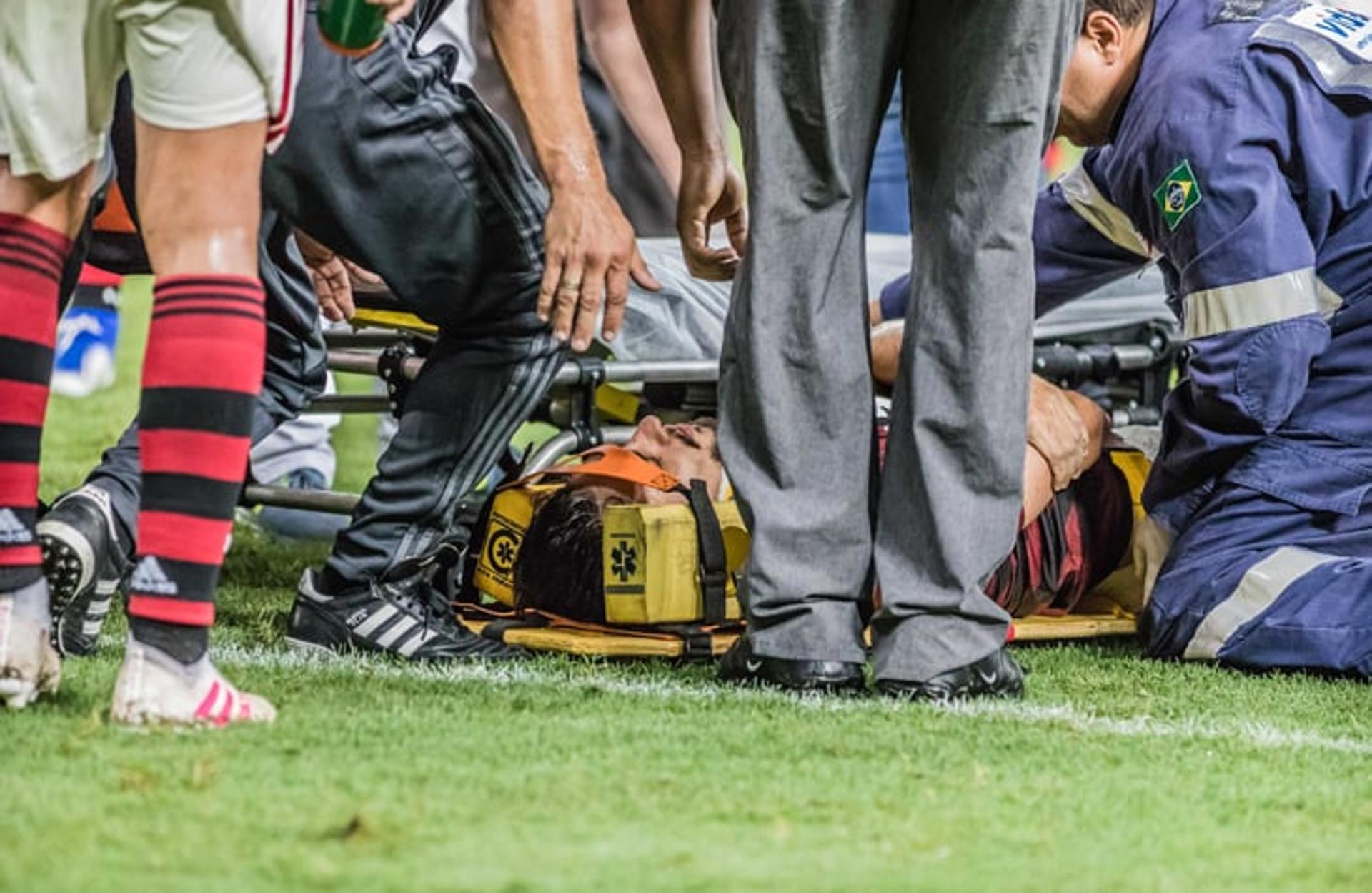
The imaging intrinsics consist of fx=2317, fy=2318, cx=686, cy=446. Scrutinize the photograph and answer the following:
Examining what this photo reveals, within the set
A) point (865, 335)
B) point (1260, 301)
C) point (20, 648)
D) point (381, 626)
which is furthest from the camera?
point (1260, 301)

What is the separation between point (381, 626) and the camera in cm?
357

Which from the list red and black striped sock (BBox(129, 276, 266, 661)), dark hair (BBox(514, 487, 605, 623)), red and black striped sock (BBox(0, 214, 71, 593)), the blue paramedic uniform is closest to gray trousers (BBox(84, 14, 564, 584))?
dark hair (BBox(514, 487, 605, 623))

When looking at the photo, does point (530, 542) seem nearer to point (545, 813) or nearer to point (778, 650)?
point (778, 650)

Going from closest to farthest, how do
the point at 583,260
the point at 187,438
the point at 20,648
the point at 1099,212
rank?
the point at 187,438 < the point at 20,648 < the point at 583,260 < the point at 1099,212

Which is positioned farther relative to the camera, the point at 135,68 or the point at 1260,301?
the point at 1260,301

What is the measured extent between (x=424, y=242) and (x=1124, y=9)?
1.39 meters

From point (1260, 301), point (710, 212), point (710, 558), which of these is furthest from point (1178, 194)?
point (710, 558)

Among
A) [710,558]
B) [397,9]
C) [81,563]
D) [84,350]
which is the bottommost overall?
[84,350]

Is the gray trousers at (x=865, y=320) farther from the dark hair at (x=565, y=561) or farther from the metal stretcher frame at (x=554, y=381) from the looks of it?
the metal stretcher frame at (x=554, y=381)

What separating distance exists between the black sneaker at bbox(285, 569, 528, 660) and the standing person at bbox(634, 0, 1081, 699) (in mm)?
→ 489

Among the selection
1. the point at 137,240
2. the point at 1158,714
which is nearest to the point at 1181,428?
the point at 1158,714

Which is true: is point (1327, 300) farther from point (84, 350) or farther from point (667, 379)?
point (84, 350)

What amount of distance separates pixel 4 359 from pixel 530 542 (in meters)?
1.31

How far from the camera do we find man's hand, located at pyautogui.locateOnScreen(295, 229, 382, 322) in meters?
4.11
